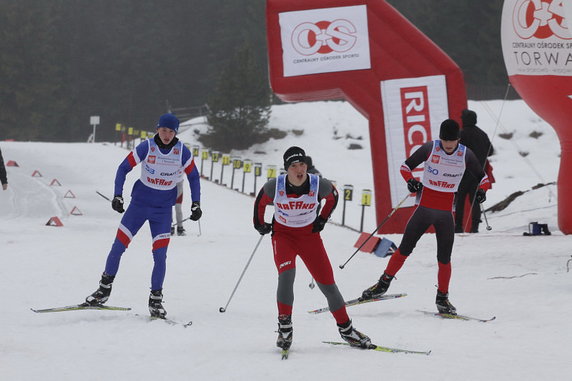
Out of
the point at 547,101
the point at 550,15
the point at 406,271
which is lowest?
the point at 406,271

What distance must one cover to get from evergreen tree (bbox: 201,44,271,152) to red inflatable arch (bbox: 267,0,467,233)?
21849mm

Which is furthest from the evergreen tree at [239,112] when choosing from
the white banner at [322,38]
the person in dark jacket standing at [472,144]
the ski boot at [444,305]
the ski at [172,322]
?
the ski at [172,322]

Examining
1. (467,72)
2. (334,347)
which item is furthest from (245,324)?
(467,72)

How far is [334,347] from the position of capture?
6.43 metres

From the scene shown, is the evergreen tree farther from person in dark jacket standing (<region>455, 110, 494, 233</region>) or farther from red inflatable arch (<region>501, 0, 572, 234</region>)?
red inflatable arch (<region>501, 0, 572, 234</region>)

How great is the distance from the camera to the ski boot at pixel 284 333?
6234mm

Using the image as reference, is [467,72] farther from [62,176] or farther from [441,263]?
[441,263]

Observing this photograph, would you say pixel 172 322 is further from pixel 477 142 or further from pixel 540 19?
pixel 540 19

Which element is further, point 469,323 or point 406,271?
point 406,271

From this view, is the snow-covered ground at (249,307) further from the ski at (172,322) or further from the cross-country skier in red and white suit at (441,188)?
the cross-country skier in red and white suit at (441,188)

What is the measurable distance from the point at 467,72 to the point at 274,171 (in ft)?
112

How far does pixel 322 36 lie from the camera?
15.1 m

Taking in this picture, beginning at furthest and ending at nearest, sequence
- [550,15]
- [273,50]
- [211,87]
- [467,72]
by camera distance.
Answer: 1. [211,87]
2. [467,72]
3. [273,50]
4. [550,15]

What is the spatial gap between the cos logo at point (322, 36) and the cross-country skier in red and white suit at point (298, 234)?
29.8 feet
